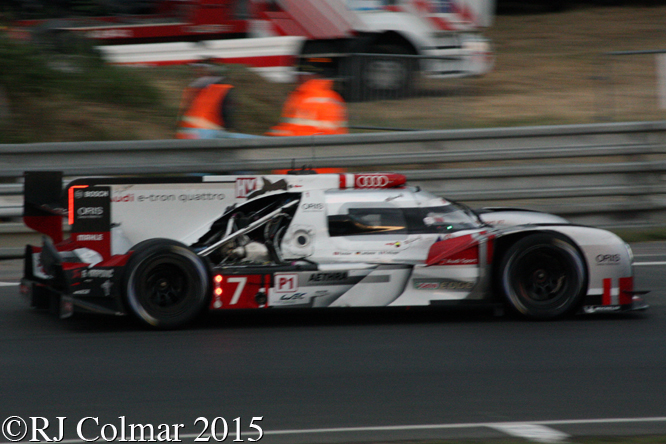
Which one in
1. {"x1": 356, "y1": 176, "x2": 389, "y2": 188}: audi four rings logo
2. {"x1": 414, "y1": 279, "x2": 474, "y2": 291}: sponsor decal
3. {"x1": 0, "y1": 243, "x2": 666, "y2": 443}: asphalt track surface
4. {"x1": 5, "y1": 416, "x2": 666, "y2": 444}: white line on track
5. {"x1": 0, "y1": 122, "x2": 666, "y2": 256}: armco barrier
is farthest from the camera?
{"x1": 0, "y1": 122, "x2": 666, "y2": 256}: armco barrier

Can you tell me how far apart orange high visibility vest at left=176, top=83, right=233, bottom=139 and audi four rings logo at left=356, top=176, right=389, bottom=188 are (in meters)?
3.56

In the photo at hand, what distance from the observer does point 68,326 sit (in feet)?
21.3

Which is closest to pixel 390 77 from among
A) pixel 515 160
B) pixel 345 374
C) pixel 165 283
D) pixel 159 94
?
pixel 515 160

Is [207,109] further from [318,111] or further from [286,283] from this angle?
[286,283]

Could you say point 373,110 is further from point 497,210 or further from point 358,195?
point 358,195

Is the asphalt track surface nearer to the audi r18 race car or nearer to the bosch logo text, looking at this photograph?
the audi r18 race car

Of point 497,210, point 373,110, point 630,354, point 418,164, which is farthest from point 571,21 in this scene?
point 630,354

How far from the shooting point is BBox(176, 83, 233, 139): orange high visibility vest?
32.9 feet

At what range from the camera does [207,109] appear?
10148mm

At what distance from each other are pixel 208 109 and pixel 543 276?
16.7ft

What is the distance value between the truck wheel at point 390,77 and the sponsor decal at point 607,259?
540 cm

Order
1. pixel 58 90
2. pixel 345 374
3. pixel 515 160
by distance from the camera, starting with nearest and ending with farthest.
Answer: pixel 345 374, pixel 515 160, pixel 58 90

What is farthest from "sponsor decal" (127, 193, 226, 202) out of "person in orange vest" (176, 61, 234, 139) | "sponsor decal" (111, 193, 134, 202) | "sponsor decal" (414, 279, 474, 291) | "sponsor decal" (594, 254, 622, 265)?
"person in orange vest" (176, 61, 234, 139)

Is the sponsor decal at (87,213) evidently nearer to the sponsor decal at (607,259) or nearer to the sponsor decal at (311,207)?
the sponsor decal at (311,207)
